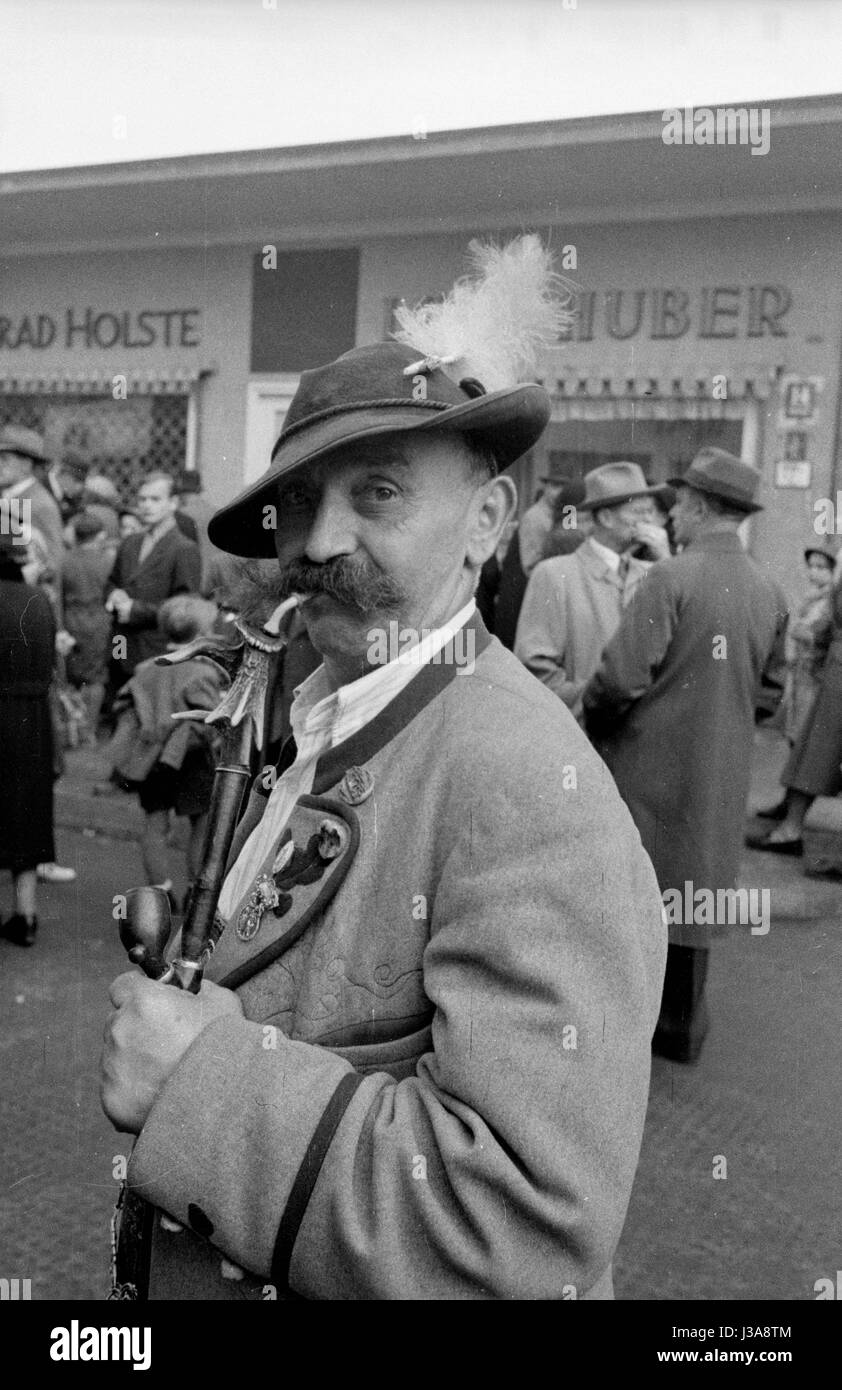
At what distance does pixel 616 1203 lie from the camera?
4.28 ft

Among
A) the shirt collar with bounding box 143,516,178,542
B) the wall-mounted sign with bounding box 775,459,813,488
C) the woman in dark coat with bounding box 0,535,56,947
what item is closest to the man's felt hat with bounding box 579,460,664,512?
the woman in dark coat with bounding box 0,535,56,947

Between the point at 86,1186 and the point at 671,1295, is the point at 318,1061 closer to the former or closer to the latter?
the point at 671,1295

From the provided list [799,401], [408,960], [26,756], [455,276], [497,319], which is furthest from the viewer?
[455,276]

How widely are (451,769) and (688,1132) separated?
3155mm

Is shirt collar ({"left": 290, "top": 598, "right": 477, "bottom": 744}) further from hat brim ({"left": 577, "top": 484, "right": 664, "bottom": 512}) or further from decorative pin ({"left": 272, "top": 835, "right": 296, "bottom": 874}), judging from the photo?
hat brim ({"left": 577, "top": 484, "right": 664, "bottom": 512})

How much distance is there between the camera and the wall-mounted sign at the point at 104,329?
1346 cm

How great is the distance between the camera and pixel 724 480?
4.69m

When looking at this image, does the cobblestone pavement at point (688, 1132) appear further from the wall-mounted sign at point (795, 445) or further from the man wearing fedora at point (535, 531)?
the wall-mounted sign at point (795, 445)

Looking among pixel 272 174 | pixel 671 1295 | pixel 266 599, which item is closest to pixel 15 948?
pixel 671 1295

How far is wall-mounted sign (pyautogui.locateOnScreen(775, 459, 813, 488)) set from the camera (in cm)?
1052

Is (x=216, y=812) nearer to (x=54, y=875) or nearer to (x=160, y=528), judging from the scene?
(x=54, y=875)

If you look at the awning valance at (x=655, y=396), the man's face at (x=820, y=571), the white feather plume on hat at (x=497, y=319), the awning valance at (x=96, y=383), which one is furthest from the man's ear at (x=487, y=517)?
the awning valance at (x=96, y=383)

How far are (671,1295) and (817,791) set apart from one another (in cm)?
481

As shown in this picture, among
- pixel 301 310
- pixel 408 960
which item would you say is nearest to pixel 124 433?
pixel 301 310
